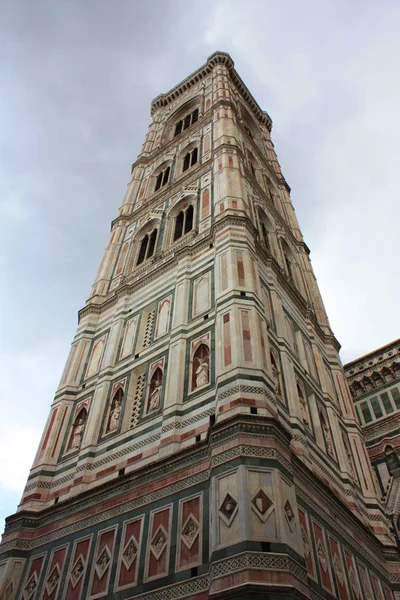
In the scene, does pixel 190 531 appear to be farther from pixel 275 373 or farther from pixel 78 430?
pixel 78 430

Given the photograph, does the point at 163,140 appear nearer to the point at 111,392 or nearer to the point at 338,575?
the point at 111,392

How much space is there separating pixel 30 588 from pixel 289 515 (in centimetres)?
441

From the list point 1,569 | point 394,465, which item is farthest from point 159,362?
point 394,465

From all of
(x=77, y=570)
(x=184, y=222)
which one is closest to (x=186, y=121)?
(x=184, y=222)

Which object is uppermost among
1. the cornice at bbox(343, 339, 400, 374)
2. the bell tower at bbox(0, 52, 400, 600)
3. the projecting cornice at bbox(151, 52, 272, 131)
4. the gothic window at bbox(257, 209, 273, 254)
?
the projecting cornice at bbox(151, 52, 272, 131)

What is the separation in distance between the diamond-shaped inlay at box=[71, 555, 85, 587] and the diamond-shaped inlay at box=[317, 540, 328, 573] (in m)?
3.40

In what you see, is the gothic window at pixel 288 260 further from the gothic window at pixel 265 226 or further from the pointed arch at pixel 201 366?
the pointed arch at pixel 201 366

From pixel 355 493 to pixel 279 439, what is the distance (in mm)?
3833

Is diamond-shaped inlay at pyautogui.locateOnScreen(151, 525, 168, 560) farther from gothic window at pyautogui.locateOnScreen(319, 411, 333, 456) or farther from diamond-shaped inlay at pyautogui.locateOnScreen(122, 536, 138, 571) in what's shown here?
gothic window at pyautogui.locateOnScreen(319, 411, 333, 456)

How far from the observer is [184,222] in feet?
49.8

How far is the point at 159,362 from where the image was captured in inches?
412

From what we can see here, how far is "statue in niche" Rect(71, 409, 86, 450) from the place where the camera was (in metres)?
10.4

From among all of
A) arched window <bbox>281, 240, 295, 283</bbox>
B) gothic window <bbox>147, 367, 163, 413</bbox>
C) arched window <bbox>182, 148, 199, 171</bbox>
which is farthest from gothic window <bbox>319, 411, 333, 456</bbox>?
arched window <bbox>182, 148, 199, 171</bbox>

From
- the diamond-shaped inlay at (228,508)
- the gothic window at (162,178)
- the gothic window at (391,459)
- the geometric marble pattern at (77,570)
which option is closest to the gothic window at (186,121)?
the gothic window at (162,178)
